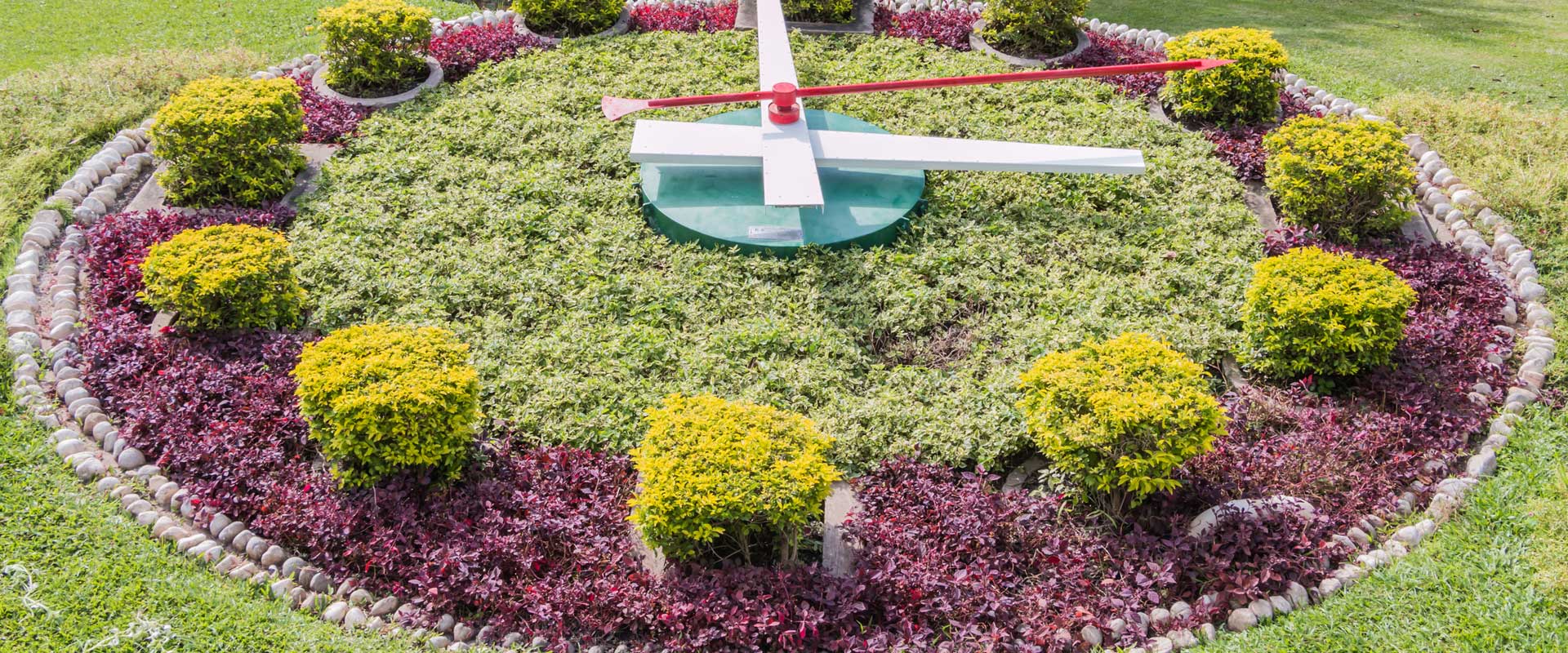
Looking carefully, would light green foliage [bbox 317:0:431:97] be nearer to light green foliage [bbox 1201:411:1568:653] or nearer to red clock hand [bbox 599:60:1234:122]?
red clock hand [bbox 599:60:1234:122]

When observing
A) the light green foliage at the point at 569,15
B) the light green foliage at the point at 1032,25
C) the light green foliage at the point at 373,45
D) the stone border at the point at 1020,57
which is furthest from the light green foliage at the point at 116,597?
the light green foliage at the point at 1032,25

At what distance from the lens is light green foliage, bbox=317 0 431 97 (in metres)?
11.9

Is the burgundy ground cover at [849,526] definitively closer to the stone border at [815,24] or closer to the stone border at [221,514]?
the stone border at [221,514]

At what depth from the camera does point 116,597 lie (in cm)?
661

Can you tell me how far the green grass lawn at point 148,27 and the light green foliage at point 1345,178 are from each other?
1073cm

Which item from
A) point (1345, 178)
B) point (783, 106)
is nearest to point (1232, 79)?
point (1345, 178)

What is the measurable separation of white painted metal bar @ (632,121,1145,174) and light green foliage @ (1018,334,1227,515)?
272 cm

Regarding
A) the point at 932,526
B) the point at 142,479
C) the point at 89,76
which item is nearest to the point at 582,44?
the point at 89,76

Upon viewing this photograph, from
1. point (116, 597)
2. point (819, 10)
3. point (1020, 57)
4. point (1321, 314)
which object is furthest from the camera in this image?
point (819, 10)

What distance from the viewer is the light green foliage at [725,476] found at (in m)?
6.42

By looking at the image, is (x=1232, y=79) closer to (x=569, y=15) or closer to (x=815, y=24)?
(x=815, y=24)

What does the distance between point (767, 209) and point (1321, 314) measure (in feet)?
15.0

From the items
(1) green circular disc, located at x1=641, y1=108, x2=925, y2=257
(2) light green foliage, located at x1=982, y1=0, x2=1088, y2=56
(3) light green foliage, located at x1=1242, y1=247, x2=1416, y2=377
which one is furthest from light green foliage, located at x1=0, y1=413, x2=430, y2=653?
(2) light green foliage, located at x1=982, y1=0, x2=1088, y2=56

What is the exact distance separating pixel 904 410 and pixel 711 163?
311cm
